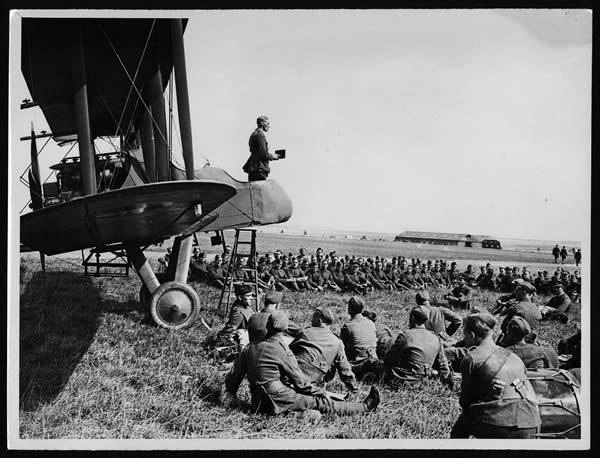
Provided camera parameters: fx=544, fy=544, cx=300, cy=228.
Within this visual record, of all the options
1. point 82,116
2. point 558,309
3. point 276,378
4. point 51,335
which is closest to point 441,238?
point 558,309

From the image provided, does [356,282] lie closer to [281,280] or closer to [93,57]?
[281,280]

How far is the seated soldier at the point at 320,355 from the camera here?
5664 mm

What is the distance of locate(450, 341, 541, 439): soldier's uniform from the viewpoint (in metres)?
4.38

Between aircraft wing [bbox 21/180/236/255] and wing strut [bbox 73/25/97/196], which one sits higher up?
wing strut [bbox 73/25/97/196]

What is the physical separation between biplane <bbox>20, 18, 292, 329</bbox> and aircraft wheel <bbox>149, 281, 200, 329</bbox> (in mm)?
15

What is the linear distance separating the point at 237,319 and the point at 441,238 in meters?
27.2

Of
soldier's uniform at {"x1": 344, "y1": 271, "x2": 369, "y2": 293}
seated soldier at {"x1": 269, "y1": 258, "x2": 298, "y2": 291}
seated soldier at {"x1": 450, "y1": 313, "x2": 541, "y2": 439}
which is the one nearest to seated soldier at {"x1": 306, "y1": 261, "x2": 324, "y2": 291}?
seated soldier at {"x1": 269, "y1": 258, "x2": 298, "y2": 291}

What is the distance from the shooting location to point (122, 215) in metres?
6.66

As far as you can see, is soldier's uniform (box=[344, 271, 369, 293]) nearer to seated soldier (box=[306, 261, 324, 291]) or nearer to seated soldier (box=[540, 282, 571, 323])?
Result: seated soldier (box=[306, 261, 324, 291])

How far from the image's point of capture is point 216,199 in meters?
6.65

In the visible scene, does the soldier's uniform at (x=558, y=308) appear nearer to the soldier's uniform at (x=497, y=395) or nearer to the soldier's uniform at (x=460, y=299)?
the soldier's uniform at (x=460, y=299)

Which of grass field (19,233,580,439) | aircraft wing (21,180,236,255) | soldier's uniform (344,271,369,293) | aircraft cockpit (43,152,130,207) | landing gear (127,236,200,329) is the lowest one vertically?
grass field (19,233,580,439)
